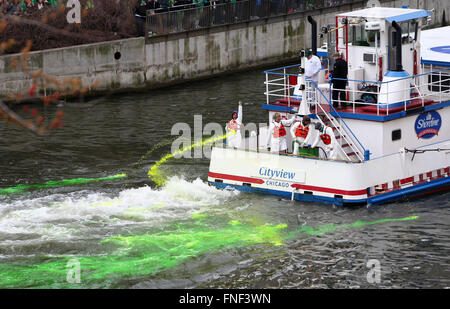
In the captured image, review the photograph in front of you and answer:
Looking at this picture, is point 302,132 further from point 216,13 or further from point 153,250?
point 216,13

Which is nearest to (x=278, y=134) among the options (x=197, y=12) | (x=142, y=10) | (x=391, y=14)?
(x=391, y=14)

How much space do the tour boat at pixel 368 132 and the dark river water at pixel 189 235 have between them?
19.1 inches

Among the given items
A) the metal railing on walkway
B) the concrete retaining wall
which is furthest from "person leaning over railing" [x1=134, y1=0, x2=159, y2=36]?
the concrete retaining wall

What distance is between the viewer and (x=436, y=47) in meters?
29.3

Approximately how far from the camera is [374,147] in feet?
81.0

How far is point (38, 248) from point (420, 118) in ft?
38.0

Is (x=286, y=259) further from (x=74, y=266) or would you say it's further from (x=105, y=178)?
(x=105, y=178)

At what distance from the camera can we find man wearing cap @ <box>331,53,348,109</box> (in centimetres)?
2539

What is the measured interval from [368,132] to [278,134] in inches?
102

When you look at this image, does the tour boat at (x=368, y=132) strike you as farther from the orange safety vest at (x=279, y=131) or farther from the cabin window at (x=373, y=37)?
the orange safety vest at (x=279, y=131)

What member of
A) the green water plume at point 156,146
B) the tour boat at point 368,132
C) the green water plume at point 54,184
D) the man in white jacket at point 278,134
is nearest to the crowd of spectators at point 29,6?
the green water plume at point 156,146

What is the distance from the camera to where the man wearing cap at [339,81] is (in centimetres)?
2539

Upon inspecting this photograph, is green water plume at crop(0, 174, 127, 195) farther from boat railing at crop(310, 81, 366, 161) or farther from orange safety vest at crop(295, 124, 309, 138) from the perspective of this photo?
boat railing at crop(310, 81, 366, 161)
